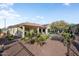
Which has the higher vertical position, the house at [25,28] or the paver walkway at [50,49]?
the house at [25,28]

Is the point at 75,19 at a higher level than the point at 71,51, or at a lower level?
higher

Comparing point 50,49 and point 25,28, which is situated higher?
point 25,28

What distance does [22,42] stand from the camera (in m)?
5.39

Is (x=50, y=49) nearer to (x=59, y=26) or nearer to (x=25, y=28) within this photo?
(x=59, y=26)

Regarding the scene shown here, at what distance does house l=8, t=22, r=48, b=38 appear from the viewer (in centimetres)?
535

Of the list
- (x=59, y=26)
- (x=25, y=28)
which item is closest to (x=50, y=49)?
(x=59, y=26)

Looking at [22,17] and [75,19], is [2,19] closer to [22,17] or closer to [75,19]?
[22,17]

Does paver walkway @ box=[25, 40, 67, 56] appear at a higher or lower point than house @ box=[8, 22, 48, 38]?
lower

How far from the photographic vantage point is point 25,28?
17.7 feet

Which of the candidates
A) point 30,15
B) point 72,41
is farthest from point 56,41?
point 30,15

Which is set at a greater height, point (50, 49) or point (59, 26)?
point (59, 26)

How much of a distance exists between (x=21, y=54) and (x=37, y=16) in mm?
637

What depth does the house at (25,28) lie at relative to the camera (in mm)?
5348

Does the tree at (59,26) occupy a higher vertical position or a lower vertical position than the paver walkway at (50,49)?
higher
